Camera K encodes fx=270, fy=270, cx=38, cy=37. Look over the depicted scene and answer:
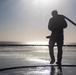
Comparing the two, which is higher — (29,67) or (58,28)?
(58,28)

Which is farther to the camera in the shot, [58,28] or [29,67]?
[29,67]

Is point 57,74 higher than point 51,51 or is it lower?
lower

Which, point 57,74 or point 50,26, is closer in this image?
point 57,74

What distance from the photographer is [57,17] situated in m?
9.50

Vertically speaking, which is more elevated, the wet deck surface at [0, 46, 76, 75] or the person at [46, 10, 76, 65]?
the person at [46, 10, 76, 65]

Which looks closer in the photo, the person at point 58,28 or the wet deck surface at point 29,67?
the wet deck surface at point 29,67

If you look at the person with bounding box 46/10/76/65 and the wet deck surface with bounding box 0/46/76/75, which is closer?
the wet deck surface with bounding box 0/46/76/75

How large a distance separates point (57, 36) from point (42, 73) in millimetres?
1530

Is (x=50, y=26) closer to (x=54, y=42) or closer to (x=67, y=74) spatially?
(x=54, y=42)

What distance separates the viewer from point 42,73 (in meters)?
8.79

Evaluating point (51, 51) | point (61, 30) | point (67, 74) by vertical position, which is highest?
point (61, 30)

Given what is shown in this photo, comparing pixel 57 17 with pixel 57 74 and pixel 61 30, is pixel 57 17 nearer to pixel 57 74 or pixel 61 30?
pixel 61 30

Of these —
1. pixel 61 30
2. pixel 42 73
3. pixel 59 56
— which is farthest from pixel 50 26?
pixel 42 73

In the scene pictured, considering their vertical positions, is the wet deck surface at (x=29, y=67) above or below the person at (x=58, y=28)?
below
